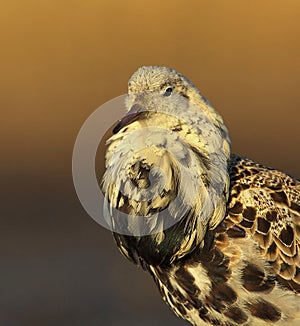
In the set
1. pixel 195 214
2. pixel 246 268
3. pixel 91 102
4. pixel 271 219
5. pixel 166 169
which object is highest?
pixel 166 169

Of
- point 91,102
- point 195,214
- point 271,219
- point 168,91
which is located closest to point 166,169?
point 195,214

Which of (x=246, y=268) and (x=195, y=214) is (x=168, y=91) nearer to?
(x=195, y=214)

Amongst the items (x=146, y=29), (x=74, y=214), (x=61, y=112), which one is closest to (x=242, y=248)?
(x=74, y=214)

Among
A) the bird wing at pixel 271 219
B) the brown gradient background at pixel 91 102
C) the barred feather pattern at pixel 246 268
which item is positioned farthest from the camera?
the brown gradient background at pixel 91 102

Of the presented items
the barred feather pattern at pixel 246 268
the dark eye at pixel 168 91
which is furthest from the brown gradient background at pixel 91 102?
the dark eye at pixel 168 91

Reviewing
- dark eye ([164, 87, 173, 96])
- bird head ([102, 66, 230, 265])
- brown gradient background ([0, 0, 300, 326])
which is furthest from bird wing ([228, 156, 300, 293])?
brown gradient background ([0, 0, 300, 326])

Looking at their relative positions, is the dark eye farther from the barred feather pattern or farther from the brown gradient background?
the brown gradient background

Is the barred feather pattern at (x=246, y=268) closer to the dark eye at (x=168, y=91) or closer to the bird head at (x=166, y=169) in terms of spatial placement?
A: the bird head at (x=166, y=169)
